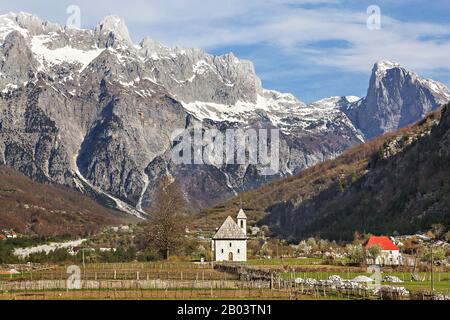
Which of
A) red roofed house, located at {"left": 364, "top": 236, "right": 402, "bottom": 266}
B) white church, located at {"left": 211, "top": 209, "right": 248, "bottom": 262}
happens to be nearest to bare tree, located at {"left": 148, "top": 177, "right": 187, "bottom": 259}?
white church, located at {"left": 211, "top": 209, "right": 248, "bottom": 262}

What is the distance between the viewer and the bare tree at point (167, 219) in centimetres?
12794

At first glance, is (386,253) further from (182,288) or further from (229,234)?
(182,288)

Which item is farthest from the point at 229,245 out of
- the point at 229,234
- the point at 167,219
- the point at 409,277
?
the point at 409,277

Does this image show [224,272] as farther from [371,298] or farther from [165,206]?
[371,298]

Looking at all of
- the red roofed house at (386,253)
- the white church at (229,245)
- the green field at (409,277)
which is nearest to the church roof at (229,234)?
the white church at (229,245)

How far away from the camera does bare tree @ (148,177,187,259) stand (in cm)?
12794

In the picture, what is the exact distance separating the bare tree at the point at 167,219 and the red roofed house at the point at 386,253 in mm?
30110

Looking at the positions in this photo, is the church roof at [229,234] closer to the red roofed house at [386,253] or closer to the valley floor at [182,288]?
the red roofed house at [386,253]

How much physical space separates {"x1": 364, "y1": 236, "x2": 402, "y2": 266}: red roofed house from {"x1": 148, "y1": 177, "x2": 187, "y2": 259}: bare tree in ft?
98.8

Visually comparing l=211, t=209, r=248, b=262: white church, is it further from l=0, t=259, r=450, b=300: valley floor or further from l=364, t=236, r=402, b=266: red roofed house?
l=0, t=259, r=450, b=300: valley floor

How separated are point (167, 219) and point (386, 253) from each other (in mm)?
35323
